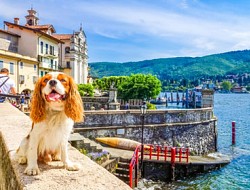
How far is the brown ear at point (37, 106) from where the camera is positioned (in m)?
3.12

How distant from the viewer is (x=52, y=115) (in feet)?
10.5

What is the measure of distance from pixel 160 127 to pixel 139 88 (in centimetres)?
3008

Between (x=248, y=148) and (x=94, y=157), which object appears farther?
(x=248, y=148)

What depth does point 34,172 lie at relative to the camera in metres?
2.94

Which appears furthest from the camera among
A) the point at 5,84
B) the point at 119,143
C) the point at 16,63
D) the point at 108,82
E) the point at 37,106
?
the point at 108,82

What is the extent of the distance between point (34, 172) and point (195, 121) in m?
24.5

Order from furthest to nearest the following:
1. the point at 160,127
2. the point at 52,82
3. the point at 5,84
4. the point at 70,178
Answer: the point at 160,127 → the point at 5,84 → the point at 52,82 → the point at 70,178

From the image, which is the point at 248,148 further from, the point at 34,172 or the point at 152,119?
the point at 34,172

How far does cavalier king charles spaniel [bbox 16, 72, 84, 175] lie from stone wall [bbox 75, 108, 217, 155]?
57.0ft

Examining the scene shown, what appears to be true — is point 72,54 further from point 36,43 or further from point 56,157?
point 56,157

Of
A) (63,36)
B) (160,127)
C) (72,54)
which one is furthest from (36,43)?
(160,127)

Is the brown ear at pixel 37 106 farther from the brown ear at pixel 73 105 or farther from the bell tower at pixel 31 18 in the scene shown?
the bell tower at pixel 31 18

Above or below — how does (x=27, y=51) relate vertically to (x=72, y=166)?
above

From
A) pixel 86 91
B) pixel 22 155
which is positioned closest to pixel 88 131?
pixel 22 155
